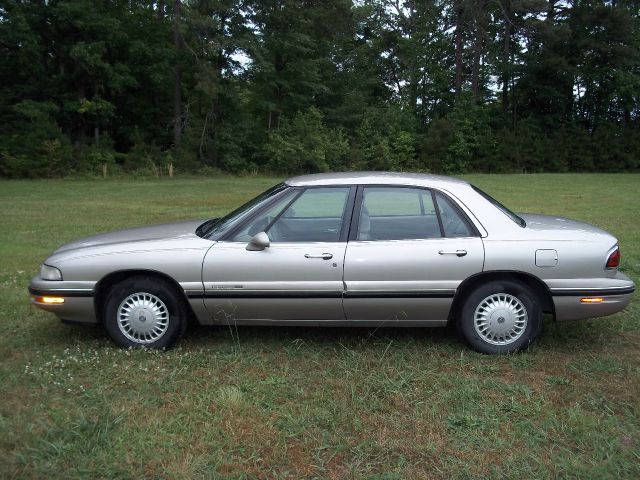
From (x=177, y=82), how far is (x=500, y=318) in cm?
3451

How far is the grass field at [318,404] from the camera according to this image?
9.49ft

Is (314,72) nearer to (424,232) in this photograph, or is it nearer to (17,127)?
(17,127)

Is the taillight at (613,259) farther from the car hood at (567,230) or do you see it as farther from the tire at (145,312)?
the tire at (145,312)

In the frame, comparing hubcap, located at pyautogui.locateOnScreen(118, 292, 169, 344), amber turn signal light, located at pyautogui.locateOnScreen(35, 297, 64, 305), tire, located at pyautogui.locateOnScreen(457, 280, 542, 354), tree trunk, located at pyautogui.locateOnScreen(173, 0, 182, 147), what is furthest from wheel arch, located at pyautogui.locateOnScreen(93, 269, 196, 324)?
tree trunk, located at pyautogui.locateOnScreen(173, 0, 182, 147)

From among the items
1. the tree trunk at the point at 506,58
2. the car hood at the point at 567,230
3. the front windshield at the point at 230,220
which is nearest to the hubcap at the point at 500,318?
the car hood at the point at 567,230

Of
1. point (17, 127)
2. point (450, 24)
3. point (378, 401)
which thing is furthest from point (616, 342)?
point (450, 24)

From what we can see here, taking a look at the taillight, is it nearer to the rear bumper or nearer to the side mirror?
the rear bumper

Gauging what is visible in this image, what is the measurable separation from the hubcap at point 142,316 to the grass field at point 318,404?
20 centimetres

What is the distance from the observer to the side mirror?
4109 millimetres

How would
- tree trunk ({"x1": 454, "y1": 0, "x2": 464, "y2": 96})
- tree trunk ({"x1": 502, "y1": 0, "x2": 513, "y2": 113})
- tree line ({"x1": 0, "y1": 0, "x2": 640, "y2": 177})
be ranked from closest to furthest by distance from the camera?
1. tree line ({"x1": 0, "y1": 0, "x2": 640, "y2": 177})
2. tree trunk ({"x1": 454, "y1": 0, "x2": 464, "y2": 96})
3. tree trunk ({"x1": 502, "y1": 0, "x2": 513, "y2": 113})

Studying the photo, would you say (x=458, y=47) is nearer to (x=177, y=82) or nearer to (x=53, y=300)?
(x=177, y=82)

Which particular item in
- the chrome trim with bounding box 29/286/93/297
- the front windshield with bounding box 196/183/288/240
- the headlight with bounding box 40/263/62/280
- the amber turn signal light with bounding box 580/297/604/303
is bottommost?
the chrome trim with bounding box 29/286/93/297

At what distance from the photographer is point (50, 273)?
169 inches

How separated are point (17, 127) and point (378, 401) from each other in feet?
107
